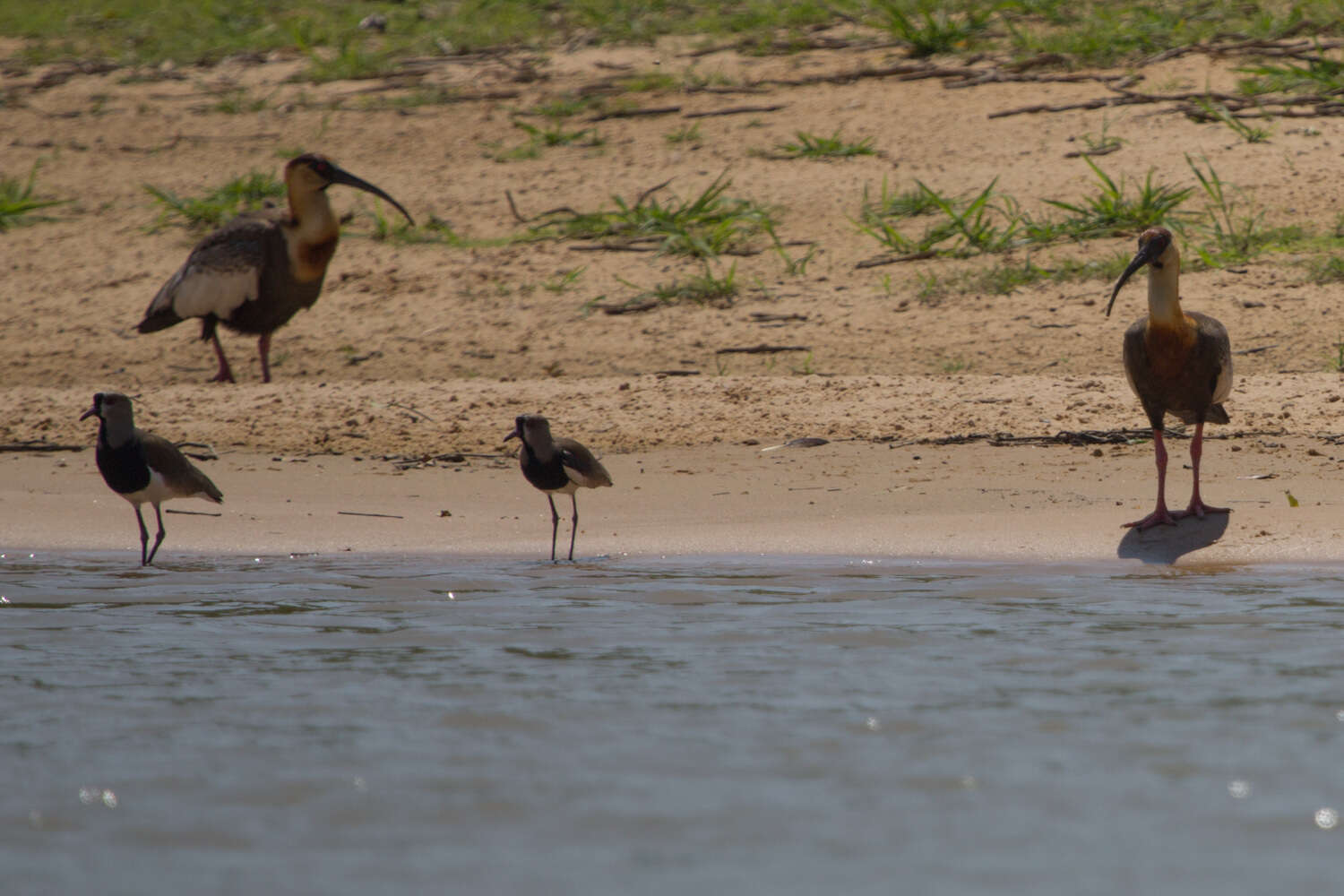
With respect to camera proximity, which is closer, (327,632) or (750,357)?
(327,632)

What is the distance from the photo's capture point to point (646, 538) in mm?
6633

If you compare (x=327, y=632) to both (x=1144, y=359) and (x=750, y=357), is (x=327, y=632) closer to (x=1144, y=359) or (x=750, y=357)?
(x=1144, y=359)

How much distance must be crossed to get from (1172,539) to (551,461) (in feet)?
7.64

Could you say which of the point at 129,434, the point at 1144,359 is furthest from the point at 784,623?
the point at 129,434

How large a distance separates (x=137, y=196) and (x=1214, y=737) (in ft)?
32.7

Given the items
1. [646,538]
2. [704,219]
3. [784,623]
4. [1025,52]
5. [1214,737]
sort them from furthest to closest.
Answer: [1025,52], [704,219], [646,538], [784,623], [1214,737]

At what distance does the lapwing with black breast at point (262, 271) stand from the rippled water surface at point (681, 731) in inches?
142

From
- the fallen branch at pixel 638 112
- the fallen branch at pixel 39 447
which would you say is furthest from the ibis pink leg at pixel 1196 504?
the fallen branch at pixel 638 112

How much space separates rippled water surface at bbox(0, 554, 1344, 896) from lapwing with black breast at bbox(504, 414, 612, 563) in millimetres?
459

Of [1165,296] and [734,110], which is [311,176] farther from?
[1165,296]

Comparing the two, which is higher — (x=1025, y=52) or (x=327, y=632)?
(x=1025, y=52)

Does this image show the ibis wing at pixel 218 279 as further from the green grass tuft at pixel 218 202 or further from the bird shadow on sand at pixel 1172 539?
the bird shadow on sand at pixel 1172 539

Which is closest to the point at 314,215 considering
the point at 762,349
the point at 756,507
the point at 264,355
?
the point at 264,355

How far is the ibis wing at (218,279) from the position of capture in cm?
952
